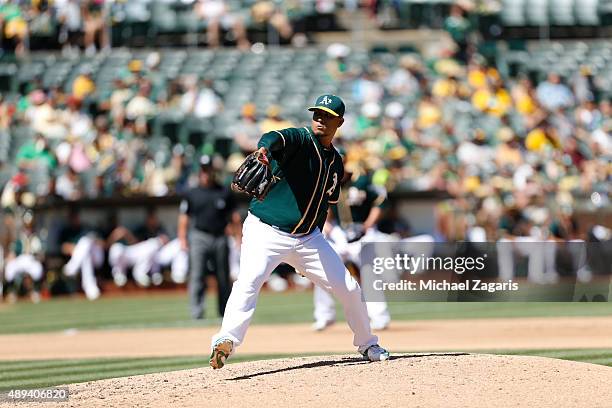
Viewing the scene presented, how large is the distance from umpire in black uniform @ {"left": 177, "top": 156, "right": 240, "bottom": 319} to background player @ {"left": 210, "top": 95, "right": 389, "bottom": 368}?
7113 millimetres

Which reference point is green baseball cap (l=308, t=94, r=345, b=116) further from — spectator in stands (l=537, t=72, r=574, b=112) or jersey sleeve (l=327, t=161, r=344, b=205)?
spectator in stands (l=537, t=72, r=574, b=112)

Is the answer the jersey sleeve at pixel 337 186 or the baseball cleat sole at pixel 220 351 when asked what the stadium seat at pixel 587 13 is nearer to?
the jersey sleeve at pixel 337 186

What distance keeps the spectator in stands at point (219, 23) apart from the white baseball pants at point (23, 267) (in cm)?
798

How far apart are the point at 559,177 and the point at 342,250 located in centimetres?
956

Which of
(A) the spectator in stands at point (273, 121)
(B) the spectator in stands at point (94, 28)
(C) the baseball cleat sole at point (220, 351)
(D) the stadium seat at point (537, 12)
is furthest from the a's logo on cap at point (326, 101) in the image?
(D) the stadium seat at point (537, 12)

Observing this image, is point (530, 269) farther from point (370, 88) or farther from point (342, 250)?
point (370, 88)

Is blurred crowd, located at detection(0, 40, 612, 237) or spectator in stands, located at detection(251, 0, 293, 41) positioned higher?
spectator in stands, located at detection(251, 0, 293, 41)

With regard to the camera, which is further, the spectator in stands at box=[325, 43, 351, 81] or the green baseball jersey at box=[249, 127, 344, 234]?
the spectator in stands at box=[325, 43, 351, 81]

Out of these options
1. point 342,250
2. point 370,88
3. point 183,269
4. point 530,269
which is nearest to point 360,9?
point 370,88

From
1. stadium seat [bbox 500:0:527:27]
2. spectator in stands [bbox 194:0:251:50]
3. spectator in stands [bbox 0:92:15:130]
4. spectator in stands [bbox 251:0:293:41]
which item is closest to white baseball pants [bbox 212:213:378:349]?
spectator in stands [bbox 0:92:15:130]

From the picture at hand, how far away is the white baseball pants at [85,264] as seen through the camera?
20.9 meters

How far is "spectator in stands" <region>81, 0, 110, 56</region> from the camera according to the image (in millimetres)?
26812

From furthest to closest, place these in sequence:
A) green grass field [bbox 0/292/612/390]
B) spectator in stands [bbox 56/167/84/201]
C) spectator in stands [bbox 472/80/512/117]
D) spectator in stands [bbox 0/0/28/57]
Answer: spectator in stands [bbox 0/0/28/57]
spectator in stands [bbox 472/80/512/117]
spectator in stands [bbox 56/167/84/201]
green grass field [bbox 0/292/612/390]

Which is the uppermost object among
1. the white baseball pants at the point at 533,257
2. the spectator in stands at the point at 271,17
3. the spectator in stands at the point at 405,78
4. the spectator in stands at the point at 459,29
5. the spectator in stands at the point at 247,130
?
the spectator in stands at the point at 271,17
